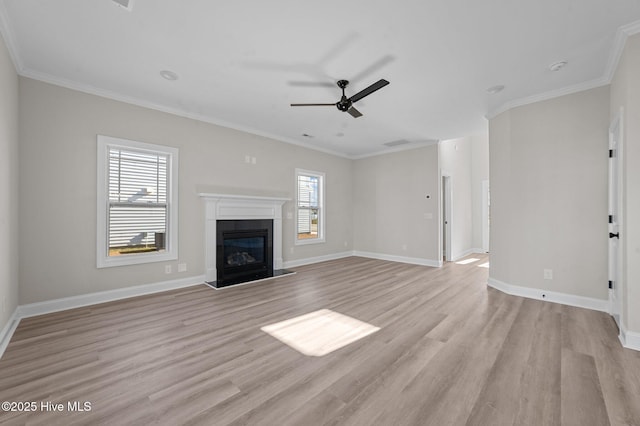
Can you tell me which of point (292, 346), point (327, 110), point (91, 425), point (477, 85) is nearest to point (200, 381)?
point (91, 425)

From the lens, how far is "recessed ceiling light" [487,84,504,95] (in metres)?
3.45

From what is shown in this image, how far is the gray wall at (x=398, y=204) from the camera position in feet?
19.9

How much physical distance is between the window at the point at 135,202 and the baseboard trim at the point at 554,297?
505 centimetres

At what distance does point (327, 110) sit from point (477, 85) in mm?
2079

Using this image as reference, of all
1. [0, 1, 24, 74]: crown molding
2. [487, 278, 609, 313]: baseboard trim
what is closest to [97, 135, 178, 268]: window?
[0, 1, 24, 74]: crown molding

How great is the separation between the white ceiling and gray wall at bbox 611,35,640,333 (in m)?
0.33

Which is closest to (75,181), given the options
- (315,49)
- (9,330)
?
(9,330)

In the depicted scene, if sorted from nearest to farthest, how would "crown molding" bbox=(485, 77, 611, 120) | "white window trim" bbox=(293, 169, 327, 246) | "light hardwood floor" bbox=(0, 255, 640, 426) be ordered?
1. "light hardwood floor" bbox=(0, 255, 640, 426)
2. "crown molding" bbox=(485, 77, 611, 120)
3. "white window trim" bbox=(293, 169, 327, 246)

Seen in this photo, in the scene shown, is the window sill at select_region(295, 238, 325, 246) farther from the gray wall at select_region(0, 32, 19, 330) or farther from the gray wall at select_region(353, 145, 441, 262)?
the gray wall at select_region(0, 32, 19, 330)

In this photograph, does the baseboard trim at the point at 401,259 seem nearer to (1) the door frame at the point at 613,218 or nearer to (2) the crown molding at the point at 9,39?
(1) the door frame at the point at 613,218

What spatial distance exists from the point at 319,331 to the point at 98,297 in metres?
3.00

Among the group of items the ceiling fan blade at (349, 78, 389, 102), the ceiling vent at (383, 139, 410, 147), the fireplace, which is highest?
the ceiling vent at (383, 139, 410, 147)

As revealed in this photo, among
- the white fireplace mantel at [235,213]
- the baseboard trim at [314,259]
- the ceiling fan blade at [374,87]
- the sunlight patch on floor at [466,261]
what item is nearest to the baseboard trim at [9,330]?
the white fireplace mantel at [235,213]

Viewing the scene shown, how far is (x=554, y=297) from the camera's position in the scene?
3.58 m
